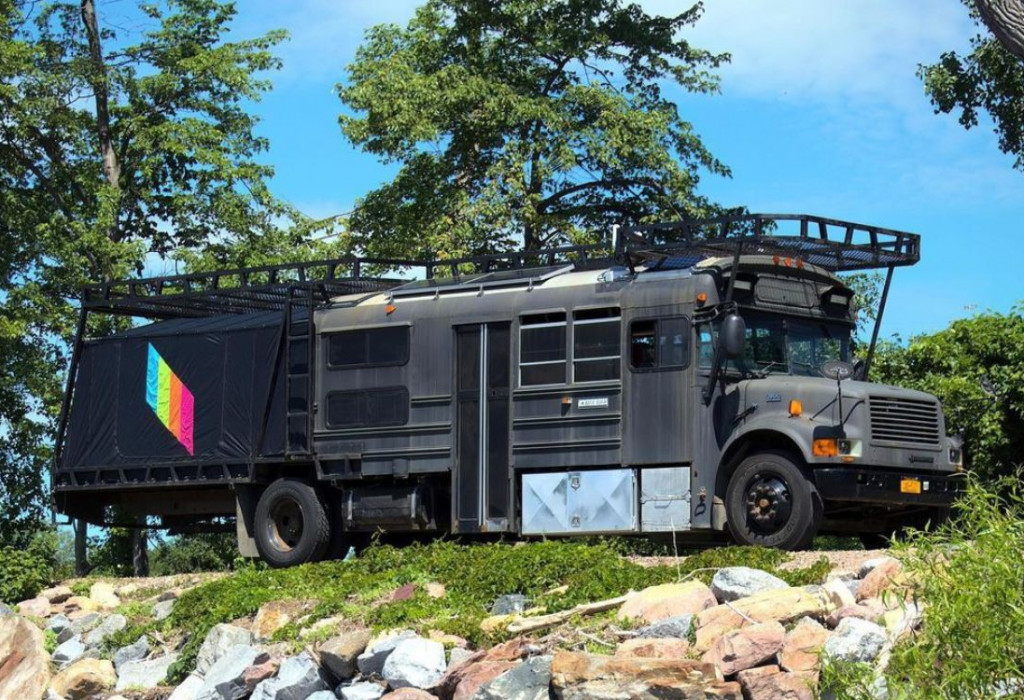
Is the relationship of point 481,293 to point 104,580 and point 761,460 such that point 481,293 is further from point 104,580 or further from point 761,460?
point 104,580

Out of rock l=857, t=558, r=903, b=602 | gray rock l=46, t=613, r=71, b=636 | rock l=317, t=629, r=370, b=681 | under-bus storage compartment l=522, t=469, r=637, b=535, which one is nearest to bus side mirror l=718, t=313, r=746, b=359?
under-bus storage compartment l=522, t=469, r=637, b=535

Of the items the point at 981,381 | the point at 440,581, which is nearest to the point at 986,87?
the point at 981,381

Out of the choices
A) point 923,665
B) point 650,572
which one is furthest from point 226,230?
point 923,665

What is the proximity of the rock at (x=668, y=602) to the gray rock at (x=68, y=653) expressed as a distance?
6.40 meters

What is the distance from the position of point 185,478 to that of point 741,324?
26.6 ft

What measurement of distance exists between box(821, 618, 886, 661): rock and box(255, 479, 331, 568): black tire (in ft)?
31.3

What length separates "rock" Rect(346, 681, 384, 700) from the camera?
14195 mm

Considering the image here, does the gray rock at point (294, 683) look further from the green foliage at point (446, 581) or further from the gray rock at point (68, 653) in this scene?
the gray rock at point (68, 653)

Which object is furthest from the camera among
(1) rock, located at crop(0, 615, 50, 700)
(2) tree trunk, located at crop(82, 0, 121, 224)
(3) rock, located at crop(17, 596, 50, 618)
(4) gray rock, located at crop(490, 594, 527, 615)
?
(2) tree trunk, located at crop(82, 0, 121, 224)

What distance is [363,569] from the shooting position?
17.7m

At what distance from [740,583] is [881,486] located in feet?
12.9

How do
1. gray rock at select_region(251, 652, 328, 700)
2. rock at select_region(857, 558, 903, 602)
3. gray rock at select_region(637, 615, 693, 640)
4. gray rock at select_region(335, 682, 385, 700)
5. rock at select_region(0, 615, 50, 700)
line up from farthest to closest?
rock at select_region(0, 615, 50, 700)
gray rock at select_region(251, 652, 328, 700)
gray rock at select_region(335, 682, 385, 700)
gray rock at select_region(637, 615, 693, 640)
rock at select_region(857, 558, 903, 602)

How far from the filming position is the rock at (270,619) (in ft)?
53.5

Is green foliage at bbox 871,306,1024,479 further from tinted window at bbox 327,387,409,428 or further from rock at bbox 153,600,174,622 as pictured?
rock at bbox 153,600,174,622
